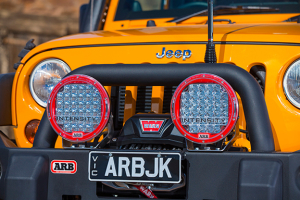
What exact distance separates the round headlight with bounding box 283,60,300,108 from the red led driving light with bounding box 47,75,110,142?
826 millimetres

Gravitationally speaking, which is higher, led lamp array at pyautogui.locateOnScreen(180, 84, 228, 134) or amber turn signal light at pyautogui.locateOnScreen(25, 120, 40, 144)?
led lamp array at pyautogui.locateOnScreen(180, 84, 228, 134)

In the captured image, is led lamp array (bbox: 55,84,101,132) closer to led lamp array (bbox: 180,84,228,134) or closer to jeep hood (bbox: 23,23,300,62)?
led lamp array (bbox: 180,84,228,134)

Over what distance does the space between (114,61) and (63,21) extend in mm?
10917

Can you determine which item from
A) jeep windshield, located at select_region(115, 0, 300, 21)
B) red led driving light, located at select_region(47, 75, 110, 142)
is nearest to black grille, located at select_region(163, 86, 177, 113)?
red led driving light, located at select_region(47, 75, 110, 142)

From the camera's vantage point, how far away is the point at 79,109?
1.84 meters

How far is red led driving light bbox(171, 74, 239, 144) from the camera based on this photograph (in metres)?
1.72

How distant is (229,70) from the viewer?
70.0 inches

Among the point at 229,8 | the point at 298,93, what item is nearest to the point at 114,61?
the point at 298,93

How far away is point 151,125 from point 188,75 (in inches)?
12.3

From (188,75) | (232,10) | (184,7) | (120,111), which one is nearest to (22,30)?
(184,7)

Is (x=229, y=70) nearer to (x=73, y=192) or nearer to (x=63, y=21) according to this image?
(x=73, y=192)

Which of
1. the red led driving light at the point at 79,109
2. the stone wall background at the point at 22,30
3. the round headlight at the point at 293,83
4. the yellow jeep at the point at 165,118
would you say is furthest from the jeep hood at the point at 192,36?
the stone wall background at the point at 22,30

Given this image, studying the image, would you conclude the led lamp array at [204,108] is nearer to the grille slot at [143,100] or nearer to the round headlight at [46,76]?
the grille slot at [143,100]

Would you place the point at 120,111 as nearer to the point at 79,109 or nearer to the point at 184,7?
the point at 79,109
